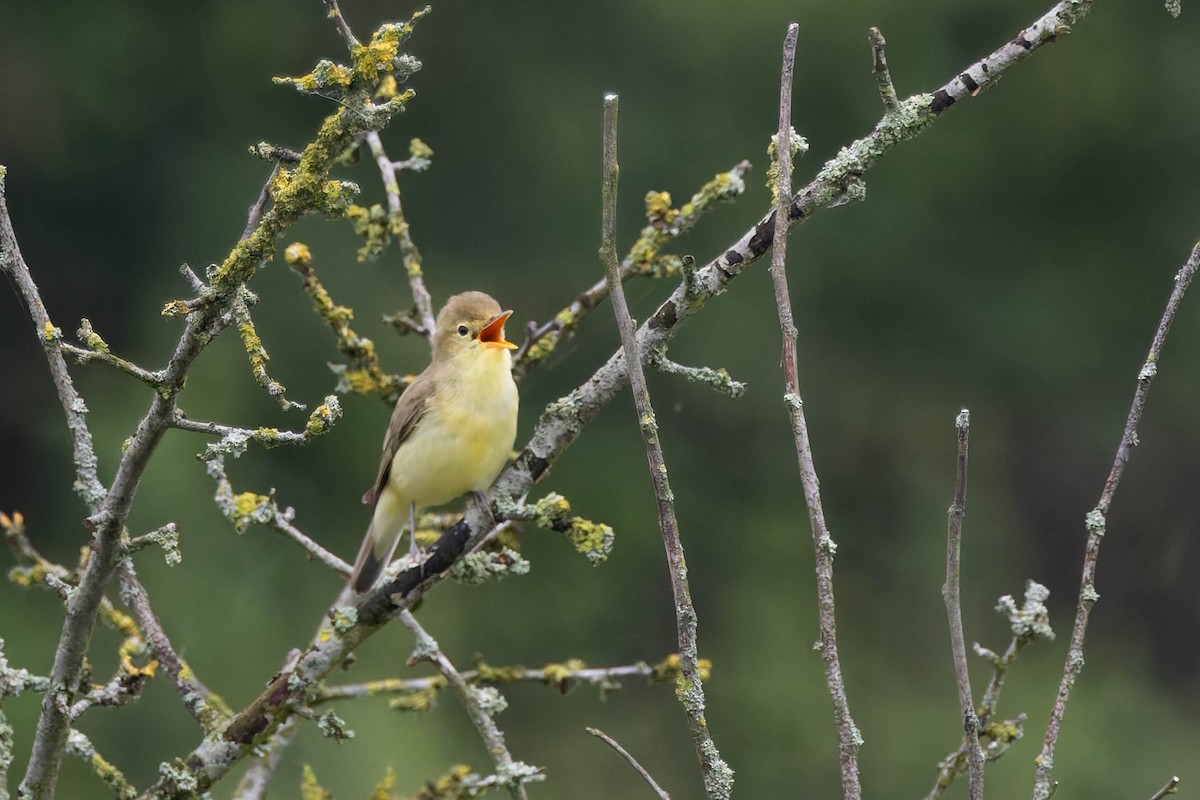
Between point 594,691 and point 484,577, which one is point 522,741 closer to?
point 594,691

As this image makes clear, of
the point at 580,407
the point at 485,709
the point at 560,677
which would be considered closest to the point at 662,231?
the point at 580,407

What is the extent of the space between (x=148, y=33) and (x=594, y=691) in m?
6.36

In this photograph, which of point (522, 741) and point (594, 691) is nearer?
point (522, 741)

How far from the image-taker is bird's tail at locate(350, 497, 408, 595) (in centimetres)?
452

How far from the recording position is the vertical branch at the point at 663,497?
2441 mm

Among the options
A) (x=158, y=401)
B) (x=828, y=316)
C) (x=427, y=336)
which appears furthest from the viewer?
(x=828, y=316)

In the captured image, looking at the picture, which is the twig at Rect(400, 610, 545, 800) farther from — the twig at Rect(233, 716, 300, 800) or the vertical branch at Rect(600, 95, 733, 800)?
the vertical branch at Rect(600, 95, 733, 800)

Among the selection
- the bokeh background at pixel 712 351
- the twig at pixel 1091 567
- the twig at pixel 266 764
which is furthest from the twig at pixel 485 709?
the bokeh background at pixel 712 351

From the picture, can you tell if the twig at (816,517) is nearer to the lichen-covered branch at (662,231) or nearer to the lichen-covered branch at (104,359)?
the lichen-covered branch at (104,359)

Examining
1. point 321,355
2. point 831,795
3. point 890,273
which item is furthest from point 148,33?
point 831,795

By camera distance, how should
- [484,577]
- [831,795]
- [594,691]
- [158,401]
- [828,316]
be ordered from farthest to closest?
[828,316] → [594,691] → [831,795] → [484,577] → [158,401]

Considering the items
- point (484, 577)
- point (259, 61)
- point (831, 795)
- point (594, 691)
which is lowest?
point (484, 577)

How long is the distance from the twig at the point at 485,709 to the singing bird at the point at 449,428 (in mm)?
818

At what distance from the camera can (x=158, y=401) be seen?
2666mm
